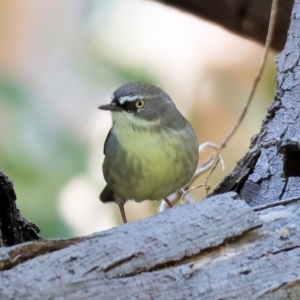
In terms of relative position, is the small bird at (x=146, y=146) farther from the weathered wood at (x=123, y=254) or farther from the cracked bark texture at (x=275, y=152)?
the weathered wood at (x=123, y=254)

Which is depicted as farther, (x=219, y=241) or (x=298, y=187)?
(x=298, y=187)

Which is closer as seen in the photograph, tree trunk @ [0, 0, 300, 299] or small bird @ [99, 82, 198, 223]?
tree trunk @ [0, 0, 300, 299]

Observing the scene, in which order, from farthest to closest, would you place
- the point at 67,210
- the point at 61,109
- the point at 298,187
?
the point at 61,109 < the point at 67,210 < the point at 298,187

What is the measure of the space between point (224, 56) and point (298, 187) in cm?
237

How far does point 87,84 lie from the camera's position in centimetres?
384

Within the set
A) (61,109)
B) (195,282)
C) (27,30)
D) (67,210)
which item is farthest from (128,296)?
(27,30)

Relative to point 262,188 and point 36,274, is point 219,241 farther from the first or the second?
point 262,188

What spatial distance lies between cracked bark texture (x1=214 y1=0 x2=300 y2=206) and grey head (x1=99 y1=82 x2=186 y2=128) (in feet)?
1.32

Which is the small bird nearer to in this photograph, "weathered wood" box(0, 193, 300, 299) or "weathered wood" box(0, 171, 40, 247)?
"weathered wood" box(0, 171, 40, 247)

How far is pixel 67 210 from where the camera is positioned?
3617 mm

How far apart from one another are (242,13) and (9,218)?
227 cm

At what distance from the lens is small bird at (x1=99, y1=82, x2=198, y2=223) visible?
237 cm

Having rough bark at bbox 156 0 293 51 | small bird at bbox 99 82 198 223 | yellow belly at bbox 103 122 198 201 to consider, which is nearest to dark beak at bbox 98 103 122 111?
small bird at bbox 99 82 198 223

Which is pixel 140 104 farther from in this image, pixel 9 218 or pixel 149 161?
pixel 9 218
